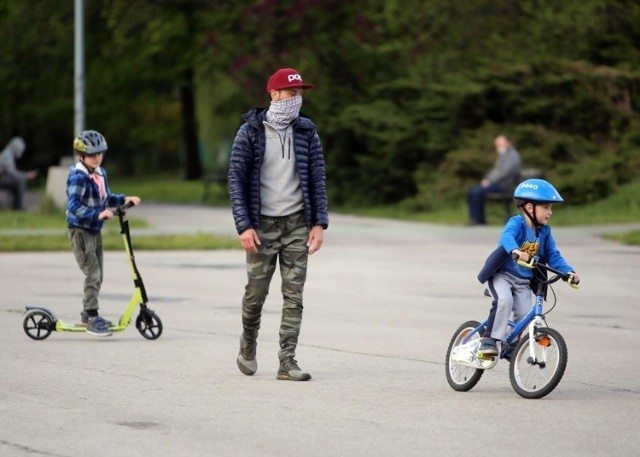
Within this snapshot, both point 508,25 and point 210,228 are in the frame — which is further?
point 508,25

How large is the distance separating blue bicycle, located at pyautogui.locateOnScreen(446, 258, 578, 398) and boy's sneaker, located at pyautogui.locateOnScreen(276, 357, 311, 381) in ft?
3.07

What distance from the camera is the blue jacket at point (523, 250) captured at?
9125mm

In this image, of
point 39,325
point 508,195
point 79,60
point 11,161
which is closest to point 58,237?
point 79,60

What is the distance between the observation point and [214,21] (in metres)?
37.9

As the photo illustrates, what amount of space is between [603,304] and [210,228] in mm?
12174

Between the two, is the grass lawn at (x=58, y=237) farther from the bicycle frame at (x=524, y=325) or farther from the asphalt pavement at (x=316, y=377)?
the bicycle frame at (x=524, y=325)

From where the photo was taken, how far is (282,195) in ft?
31.9

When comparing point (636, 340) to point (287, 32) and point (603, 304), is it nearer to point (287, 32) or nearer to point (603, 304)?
point (603, 304)

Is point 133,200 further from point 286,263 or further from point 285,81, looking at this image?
point 285,81

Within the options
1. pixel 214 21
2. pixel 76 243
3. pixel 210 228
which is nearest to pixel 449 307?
pixel 76 243

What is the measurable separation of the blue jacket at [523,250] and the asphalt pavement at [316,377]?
29.6 inches

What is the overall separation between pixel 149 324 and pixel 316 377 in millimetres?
2500

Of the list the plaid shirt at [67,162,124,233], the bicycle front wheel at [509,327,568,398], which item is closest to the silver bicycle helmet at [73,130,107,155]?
the plaid shirt at [67,162,124,233]

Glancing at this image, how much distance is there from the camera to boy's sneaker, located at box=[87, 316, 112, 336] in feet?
39.6
